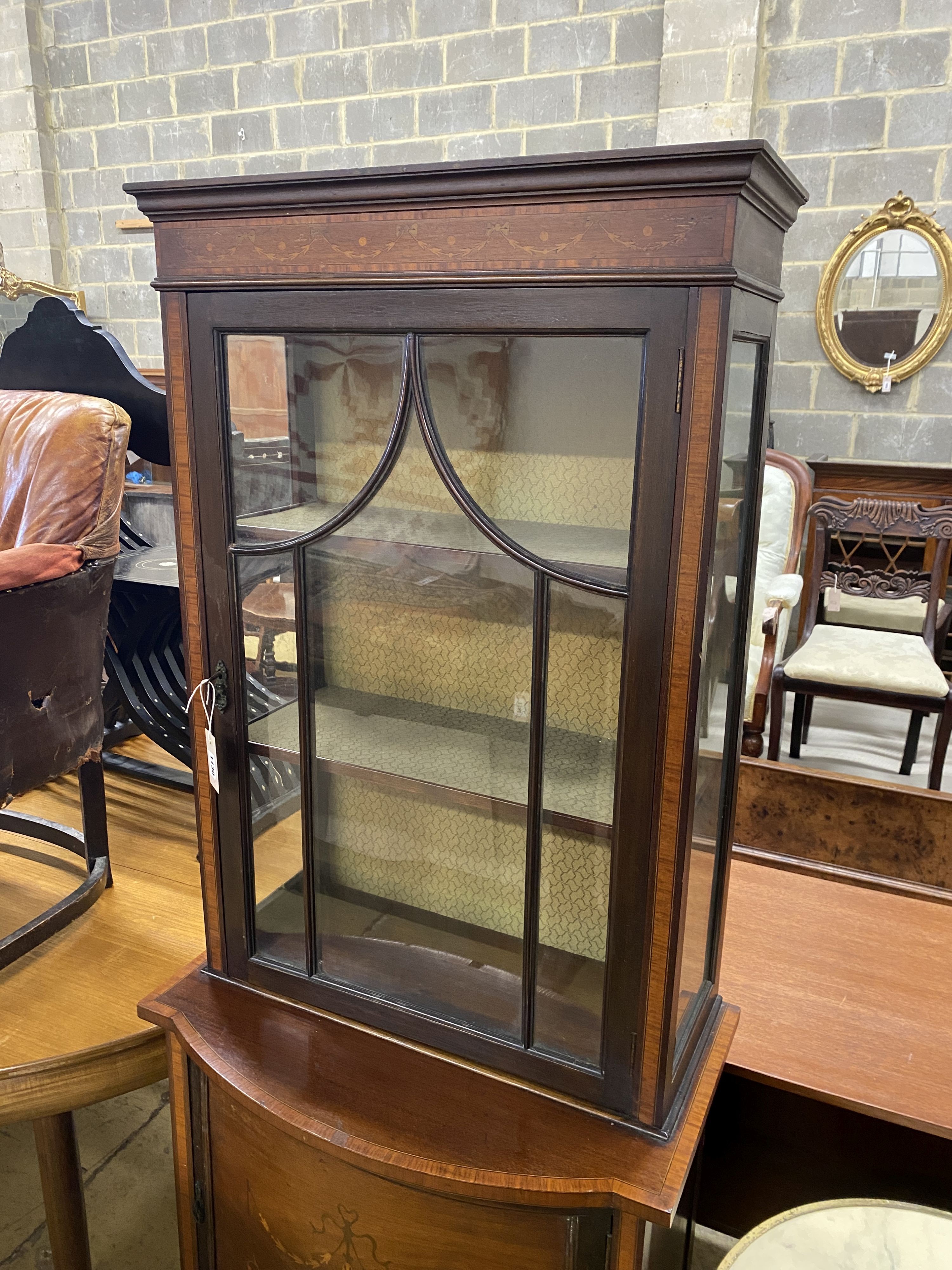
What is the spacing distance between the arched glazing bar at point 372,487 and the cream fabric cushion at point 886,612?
278 centimetres

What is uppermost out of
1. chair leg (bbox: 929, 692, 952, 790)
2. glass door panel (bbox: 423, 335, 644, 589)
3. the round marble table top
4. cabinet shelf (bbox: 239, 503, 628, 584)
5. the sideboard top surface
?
glass door panel (bbox: 423, 335, 644, 589)

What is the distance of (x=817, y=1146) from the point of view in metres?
1.42

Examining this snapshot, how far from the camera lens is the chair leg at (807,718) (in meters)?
2.96

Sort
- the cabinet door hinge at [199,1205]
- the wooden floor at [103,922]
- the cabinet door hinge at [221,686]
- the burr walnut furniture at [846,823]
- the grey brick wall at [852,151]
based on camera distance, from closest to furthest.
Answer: the cabinet door hinge at [221,686], the cabinet door hinge at [199,1205], the wooden floor at [103,922], the burr walnut furniture at [846,823], the grey brick wall at [852,151]

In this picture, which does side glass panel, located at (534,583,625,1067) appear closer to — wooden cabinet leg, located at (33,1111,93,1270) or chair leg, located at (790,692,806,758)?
wooden cabinet leg, located at (33,1111,93,1270)

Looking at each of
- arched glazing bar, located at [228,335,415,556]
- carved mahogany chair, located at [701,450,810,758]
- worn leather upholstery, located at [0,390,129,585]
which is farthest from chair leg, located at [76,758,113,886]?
carved mahogany chair, located at [701,450,810,758]

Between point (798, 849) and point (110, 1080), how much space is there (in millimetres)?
1506

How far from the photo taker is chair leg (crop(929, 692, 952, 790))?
254cm

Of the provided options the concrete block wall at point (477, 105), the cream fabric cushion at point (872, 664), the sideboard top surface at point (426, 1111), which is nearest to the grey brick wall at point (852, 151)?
the concrete block wall at point (477, 105)

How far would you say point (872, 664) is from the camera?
2648 millimetres

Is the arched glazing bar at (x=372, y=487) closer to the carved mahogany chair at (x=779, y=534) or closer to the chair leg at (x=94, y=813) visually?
the chair leg at (x=94, y=813)

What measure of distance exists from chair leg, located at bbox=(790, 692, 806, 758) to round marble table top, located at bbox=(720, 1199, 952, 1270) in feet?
6.61

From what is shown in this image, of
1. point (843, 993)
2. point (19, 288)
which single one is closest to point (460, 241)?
point (843, 993)

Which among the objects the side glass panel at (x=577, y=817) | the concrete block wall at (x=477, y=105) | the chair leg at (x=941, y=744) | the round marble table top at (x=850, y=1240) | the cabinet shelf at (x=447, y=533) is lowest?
the chair leg at (x=941, y=744)
